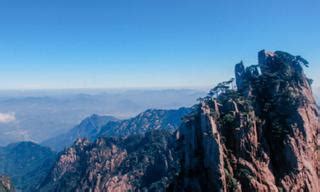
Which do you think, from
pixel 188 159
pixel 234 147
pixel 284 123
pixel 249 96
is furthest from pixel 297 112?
pixel 188 159

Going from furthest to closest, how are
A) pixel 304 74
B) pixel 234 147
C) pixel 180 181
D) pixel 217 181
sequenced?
pixel 304 74
pixel 180 181
pixel 234 147
pixel 217 181

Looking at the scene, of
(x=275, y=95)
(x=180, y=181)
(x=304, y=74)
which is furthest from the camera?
(x=304, y=74)

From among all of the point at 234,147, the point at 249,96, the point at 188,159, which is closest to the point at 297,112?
the point at 249,96

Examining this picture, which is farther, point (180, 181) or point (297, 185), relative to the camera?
point (180, 181)

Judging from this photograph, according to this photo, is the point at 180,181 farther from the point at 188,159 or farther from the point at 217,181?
the point at 217,181

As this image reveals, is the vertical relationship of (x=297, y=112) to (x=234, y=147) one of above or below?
above

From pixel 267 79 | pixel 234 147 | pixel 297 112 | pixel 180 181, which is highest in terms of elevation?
pixel 267 79
